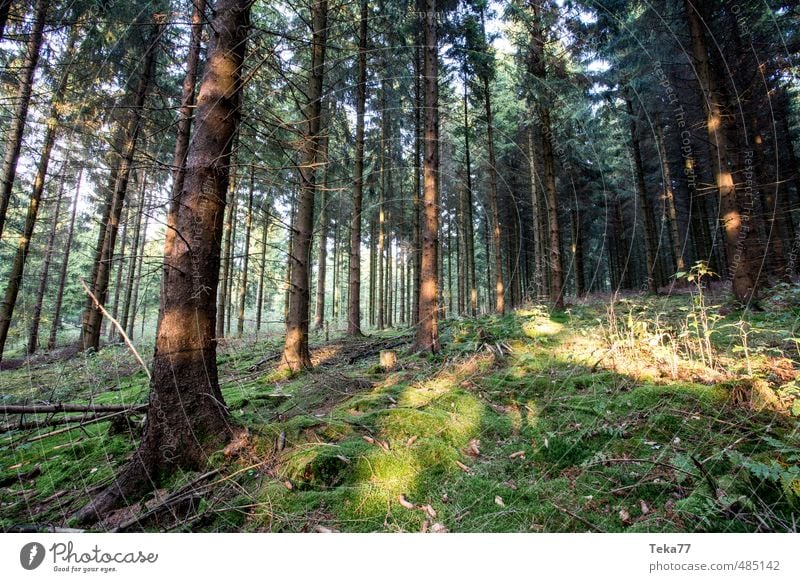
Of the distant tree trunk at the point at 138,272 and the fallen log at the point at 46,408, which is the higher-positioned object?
the distant tree trunk at the point at 138,272

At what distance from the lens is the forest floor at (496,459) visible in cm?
226

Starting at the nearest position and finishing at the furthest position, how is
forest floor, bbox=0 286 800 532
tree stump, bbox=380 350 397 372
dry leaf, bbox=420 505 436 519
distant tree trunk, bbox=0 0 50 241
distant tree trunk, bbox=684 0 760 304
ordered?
forest floor, bbox=0 286 800 532
dry leaf, bbox=420 505 436 519
tree stump, bbox=380 350 397 372
distant tree trunk, bbox=0 0 50 241
distant tree trunk, bbox=684 0 760 304

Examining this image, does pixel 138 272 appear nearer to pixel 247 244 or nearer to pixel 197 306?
pixel 247 244

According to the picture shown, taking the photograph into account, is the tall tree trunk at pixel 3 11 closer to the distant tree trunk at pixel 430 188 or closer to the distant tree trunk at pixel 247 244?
the distant tree trunk at pixel 247 244

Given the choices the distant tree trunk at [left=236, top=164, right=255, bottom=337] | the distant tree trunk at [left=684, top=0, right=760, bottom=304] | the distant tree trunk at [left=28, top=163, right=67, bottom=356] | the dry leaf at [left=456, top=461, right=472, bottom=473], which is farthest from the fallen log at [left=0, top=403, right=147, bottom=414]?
the distant tree trunk at [left=684, top=0, right=760, bottom=304]

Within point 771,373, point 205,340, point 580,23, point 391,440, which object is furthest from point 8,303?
point 580,23

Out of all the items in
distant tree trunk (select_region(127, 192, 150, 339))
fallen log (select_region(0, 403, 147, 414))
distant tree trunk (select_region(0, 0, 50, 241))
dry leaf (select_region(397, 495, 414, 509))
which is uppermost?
distant tree trunk (select_region(0, 0, 50, 241))

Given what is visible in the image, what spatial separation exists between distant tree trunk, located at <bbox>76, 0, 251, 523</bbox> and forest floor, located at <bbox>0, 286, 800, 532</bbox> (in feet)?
0.85

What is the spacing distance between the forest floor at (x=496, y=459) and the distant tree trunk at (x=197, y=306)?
0.85 feet

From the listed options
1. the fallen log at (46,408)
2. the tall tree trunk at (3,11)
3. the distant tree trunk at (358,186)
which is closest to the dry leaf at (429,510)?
the fallen log at (46,408)

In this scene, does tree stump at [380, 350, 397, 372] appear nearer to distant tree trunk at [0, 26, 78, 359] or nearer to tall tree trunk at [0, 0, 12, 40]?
tall tree trunk at [0, 0, 12, 40]

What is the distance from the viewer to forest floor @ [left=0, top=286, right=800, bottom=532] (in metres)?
2.26

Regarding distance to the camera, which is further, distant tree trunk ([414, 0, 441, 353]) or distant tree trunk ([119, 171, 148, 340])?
distant tree trunk ([414, 0, 441, 353])

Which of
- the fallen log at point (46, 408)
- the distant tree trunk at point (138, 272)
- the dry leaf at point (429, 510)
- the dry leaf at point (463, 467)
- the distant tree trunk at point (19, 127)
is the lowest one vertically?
the dry leaf at point (429, 510)
